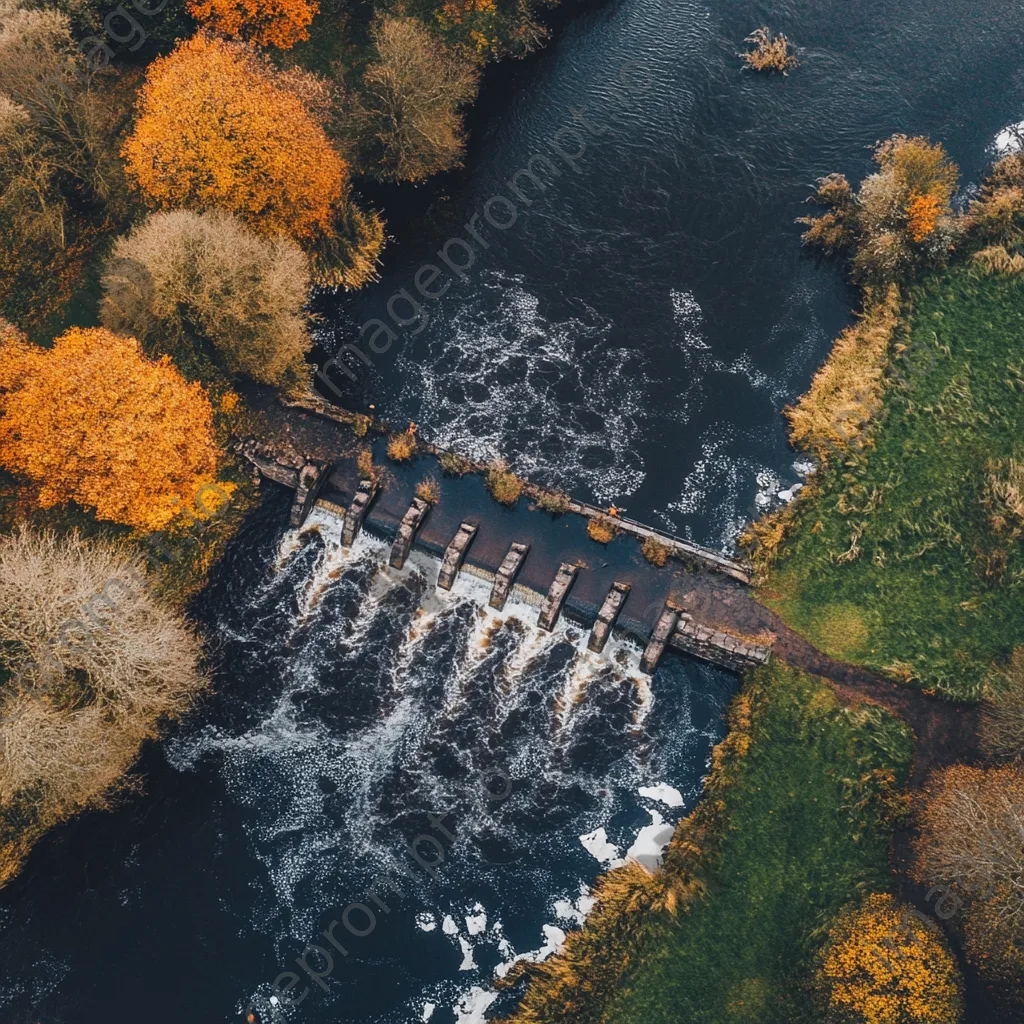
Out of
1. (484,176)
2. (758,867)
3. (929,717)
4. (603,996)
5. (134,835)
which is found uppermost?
(484,176)

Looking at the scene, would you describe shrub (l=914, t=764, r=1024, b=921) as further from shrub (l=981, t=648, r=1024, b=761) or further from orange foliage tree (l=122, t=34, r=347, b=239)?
orange foliage tree (l=122, t=34, r=347, b=239)

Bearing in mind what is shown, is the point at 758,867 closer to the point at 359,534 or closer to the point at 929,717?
the point at 929,717

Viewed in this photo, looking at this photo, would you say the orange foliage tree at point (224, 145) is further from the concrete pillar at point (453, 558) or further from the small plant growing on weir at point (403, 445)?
the concrete pillar at point (453, 558)

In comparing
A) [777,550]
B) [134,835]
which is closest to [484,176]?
[777,550]

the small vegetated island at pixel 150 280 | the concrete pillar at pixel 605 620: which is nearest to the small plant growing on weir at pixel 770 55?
the small vegetated island at pixel 150 280

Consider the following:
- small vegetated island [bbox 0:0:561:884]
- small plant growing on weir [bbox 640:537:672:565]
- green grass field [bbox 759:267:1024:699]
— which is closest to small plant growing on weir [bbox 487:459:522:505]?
small plant growing on weir [bbox 640:537:672:565]

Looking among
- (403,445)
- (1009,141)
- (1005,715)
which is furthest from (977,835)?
(1009,141)

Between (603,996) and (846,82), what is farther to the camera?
(846,82)
